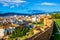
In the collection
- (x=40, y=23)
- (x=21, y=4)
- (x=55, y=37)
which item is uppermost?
(x=21, y=4)

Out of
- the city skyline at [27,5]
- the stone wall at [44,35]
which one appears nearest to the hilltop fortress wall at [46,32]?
the stone wall at [44,35]

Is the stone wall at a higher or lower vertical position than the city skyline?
lower

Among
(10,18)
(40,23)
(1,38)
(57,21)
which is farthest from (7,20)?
(57,21)

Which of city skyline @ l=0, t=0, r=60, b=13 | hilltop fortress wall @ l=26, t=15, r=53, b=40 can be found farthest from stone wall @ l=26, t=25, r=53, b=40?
city skyline @ l=0, t=0, r=60, b=13

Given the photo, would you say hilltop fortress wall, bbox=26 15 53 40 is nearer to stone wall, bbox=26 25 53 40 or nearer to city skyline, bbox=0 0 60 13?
stone wall, bbox=26 25 53 40

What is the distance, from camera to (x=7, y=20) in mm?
3551

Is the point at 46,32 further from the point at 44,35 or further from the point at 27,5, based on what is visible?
the point at 27,5

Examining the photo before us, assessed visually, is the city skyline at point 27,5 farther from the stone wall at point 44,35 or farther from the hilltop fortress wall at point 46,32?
the stone wall at point 44,35

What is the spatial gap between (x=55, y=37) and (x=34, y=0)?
2.25ft

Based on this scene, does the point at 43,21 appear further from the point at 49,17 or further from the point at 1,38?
the point at 1,38

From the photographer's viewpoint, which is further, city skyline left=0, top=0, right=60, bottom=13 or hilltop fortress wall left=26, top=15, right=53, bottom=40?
city skyline left=0, top=0, right=60, bottom=13

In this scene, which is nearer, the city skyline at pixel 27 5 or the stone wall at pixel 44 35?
the stone wall at pixel 44 35

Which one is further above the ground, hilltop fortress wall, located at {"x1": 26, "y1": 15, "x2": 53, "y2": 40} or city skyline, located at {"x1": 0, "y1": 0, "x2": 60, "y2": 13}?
city skyline, located at {"x1": 0, "y1": 0, "x2": 60, "y2": 13}

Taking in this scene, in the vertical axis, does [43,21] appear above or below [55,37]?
above
